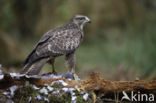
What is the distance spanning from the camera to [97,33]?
61.1 feet

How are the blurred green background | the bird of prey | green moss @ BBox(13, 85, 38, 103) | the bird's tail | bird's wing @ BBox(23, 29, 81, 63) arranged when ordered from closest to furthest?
green moss @ BBox(13, 85, 38, 103)
the bird's tail
the bird of prey
bird's wing @ BBox(23, 29, 81, 63)
the blurred green background

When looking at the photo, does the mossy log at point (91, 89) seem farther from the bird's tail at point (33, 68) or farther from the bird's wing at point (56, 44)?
the bird's wing at point (56, 44)

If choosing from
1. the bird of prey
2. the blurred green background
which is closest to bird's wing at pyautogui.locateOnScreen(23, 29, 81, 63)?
the bird of prey

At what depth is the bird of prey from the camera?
22.2ft

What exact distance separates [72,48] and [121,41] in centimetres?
942

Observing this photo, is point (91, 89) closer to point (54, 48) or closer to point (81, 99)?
point (81, 99)

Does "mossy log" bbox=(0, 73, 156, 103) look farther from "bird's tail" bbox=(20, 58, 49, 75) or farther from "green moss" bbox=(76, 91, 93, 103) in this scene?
"bird's tail" bbox=(20, 58, 49, 75)

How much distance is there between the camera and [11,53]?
14.1 meters

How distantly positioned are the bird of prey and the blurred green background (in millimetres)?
2967

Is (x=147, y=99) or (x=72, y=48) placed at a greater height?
(x=72, y=48)

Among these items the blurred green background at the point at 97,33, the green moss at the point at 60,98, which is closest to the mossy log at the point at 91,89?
the green moss at the point at 60,98

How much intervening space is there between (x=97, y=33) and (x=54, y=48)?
11.6 m

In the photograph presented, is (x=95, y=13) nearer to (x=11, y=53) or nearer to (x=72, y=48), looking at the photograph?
(x=11, y=53)

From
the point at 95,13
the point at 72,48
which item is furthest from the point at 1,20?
the point at 72,48
